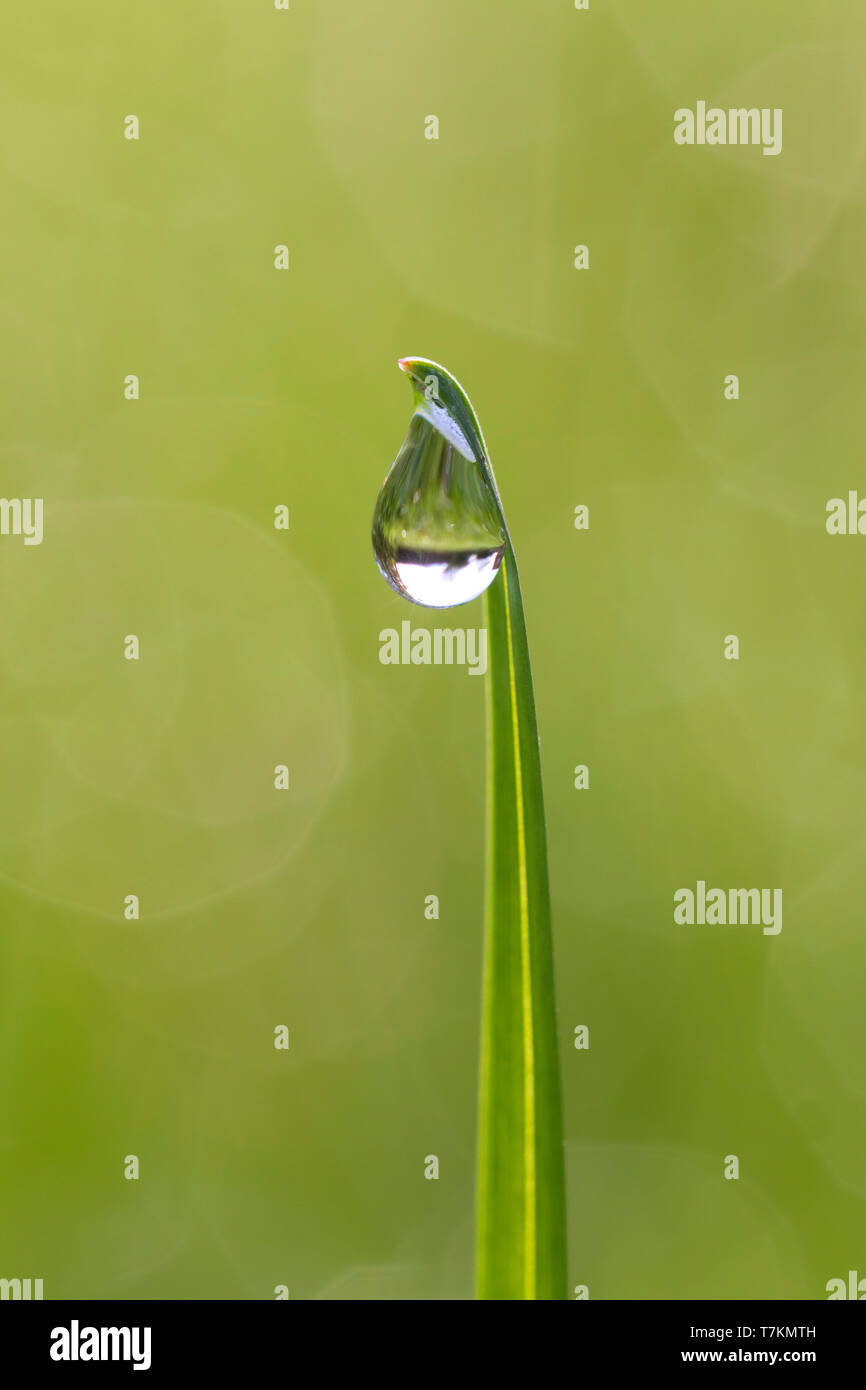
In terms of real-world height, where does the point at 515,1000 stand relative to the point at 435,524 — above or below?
below

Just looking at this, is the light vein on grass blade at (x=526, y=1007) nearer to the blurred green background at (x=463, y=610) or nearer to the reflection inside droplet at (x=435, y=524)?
the reflection inside droplet at (x=435, y=524)

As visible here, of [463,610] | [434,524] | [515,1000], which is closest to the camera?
[515,1000]

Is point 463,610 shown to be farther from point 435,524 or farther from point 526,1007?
point 526,1007

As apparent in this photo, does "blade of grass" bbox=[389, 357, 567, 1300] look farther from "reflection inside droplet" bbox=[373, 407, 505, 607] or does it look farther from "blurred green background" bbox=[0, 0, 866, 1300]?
"blurred green background" bbox=[0, 0, 866, 1300]

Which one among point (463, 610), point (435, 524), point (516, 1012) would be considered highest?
point (463, 610)

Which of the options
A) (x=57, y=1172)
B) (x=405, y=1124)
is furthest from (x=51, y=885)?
(x=405, y=1124)

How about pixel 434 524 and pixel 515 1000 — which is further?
pixel 434 524

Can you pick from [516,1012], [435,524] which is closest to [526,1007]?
[516,1012]
